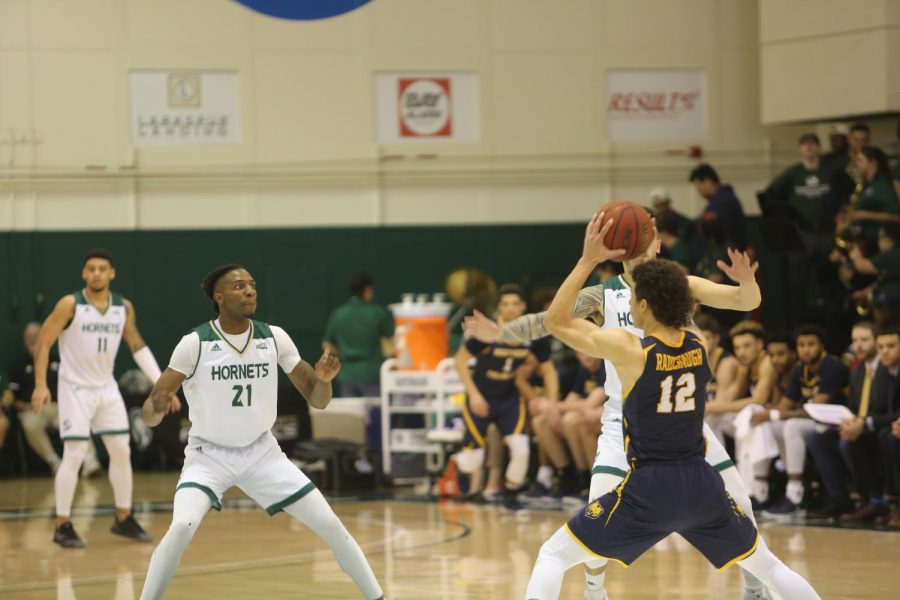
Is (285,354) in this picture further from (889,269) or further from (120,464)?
(889,269)

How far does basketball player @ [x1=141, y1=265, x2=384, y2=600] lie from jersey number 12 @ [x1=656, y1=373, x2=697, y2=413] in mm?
1785

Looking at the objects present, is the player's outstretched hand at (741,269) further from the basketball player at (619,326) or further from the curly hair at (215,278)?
the curly hair at (215,278)

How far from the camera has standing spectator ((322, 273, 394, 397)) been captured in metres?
15.1

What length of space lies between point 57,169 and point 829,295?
8.59 meters

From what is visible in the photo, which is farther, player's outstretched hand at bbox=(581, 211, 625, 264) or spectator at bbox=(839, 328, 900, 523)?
spectator at bbox=(839, 328, 900, 523)

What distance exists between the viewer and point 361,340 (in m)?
15.1

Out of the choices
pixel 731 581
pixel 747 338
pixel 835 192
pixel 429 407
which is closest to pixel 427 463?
pixel 429 407

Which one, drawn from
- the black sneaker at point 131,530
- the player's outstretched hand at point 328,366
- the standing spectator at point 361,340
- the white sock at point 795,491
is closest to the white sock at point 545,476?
the white sock at point 795,491

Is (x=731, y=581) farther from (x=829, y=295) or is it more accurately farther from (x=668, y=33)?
(x=668, y=33)

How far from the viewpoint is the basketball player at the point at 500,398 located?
1237cm

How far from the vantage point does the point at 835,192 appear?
1475 centimetres

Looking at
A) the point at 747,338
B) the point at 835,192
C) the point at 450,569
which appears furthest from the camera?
the point at 835,192

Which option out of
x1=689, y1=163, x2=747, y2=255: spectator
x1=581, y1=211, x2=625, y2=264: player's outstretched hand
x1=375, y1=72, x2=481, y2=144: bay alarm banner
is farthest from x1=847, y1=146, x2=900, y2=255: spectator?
x1=581, y1=211, x2=625, y2=264: player's outstretched hand

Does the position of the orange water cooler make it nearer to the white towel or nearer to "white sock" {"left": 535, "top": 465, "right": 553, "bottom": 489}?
"white sock" {"left": 535, "top": 465, "right": 553, "bottom": 489}
